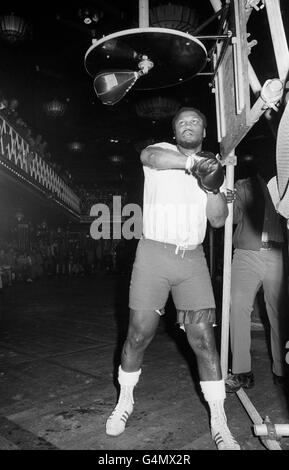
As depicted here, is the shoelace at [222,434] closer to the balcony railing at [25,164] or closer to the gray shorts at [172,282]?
the gray shorts at [172,282]

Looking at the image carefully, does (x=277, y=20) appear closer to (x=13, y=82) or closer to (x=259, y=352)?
(x=259, y=352)

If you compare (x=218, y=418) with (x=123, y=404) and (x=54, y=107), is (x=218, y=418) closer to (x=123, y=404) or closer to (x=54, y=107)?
(x=123, y=404)

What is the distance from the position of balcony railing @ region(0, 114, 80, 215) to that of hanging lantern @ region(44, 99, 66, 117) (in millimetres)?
1061

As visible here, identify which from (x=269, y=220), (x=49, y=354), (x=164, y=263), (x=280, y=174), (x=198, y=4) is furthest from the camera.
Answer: (x=198, y=4)

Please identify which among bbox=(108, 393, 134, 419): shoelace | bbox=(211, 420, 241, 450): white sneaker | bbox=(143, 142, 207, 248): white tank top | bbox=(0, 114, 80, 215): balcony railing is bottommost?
bbox=(211, 420, 241, 450): white sneaker

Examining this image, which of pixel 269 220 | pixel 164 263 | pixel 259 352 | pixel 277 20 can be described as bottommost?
pixel 259 352

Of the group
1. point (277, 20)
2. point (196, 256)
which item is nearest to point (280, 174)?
point (277, 20)

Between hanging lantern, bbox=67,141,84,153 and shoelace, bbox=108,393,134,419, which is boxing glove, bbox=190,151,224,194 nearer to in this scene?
shoelace, bbox=108,393,134,419

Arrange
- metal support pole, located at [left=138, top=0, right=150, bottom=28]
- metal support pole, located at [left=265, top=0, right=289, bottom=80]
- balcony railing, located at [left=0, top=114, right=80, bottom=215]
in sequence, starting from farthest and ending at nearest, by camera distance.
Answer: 1. balcony railing, located at [left=0, top=114, right=80, bottom=215]
2. metal support pole, located at [left=138, top=0, right=150, bottom=28]
3. metal support pole, located at [left=265, top=0, right=289, bottom=80]

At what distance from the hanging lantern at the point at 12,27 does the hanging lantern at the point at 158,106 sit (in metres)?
3.13

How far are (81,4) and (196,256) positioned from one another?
6.79 metres

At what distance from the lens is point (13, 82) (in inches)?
452

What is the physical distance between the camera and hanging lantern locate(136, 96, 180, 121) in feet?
29.2

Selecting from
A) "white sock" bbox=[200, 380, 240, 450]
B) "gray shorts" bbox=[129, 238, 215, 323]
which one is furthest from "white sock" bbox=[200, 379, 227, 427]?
"gray shorts" bbox=[129, 238, 215, 323]
